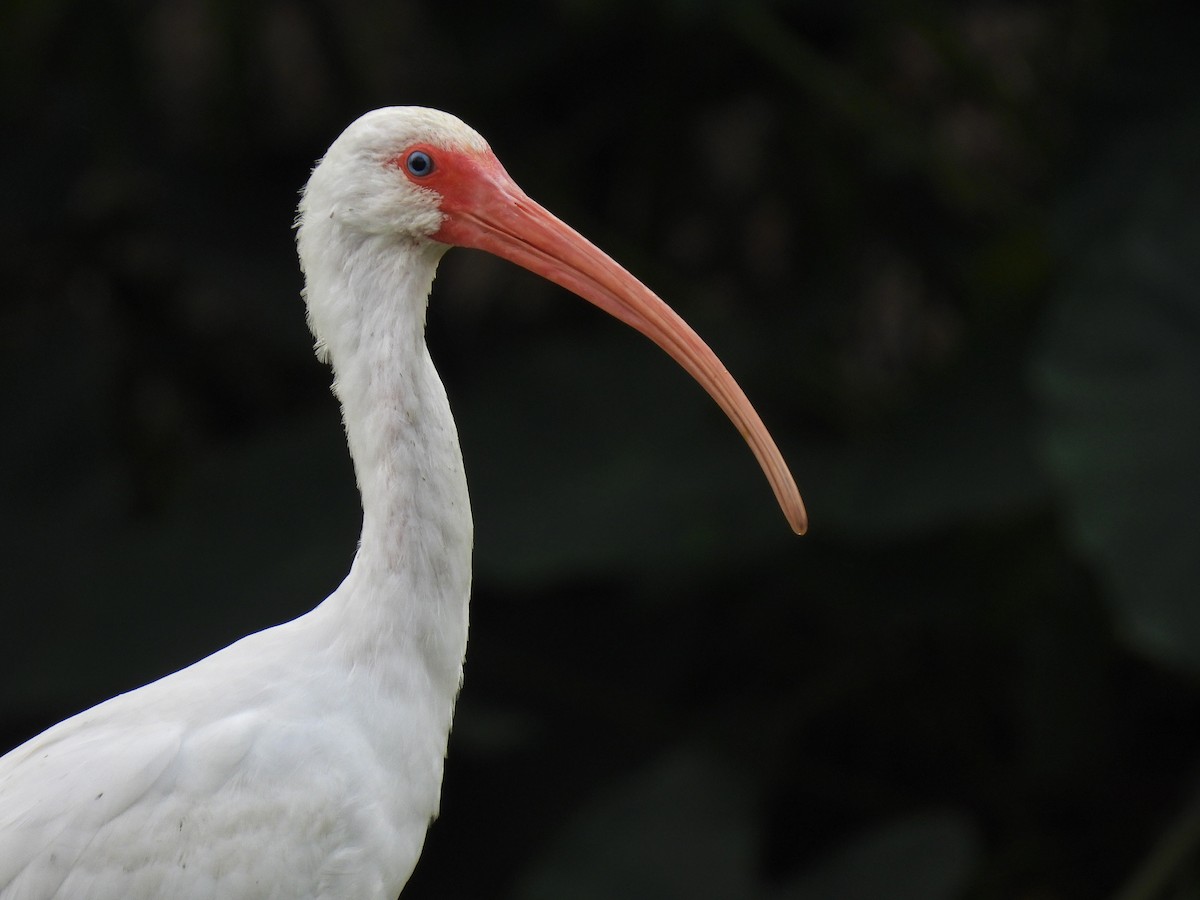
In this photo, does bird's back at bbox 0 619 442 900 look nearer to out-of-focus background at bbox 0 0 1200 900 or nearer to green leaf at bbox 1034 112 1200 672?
out-of-focus background at bbox 0 0 1200 900

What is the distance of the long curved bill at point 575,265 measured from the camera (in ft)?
8.21

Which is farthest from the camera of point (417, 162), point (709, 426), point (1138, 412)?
point (709, 426)

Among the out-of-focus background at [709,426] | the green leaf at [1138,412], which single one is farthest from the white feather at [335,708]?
the green leaf at [1138,412]

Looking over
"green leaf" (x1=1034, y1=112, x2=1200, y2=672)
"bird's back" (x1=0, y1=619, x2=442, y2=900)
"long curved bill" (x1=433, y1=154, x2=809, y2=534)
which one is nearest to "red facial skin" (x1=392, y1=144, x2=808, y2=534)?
"long curved bill" (x1=433, y1=154, x2=809, y2=534)

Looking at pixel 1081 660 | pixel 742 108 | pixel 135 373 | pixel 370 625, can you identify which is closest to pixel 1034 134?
pixel 742 108

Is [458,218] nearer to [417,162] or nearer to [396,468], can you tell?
[417,162]

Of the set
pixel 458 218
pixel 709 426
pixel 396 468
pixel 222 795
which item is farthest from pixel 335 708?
pixel 709 426

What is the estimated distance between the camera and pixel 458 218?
2.50m

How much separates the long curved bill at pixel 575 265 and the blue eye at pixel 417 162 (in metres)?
0.06

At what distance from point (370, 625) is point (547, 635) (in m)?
3.27

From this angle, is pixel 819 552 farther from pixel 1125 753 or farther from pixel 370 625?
pixel 370 625

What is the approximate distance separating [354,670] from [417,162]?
2.58 ft

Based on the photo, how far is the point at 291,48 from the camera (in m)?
7.11

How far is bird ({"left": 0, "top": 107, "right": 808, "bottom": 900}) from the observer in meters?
2.44
